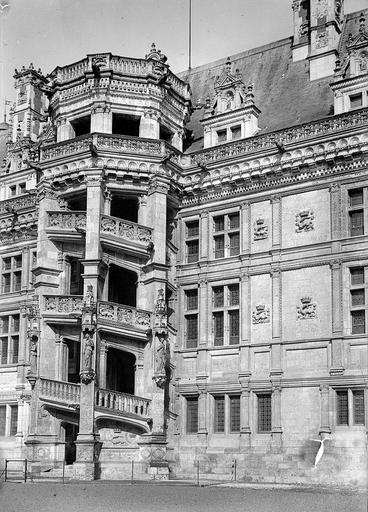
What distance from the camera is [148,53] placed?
115 feet

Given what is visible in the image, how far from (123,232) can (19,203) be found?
Result: 8667 millimetres

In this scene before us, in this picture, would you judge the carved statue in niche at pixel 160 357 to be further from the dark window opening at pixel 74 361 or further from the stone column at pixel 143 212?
the stone column at pixel 143 212

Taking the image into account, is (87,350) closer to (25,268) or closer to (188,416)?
(188,416)

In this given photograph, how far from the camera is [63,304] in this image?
32000mm

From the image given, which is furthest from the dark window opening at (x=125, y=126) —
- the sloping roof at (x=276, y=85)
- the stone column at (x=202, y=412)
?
the stone column at (x=202, y=412)

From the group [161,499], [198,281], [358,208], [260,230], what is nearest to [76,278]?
[198,281]

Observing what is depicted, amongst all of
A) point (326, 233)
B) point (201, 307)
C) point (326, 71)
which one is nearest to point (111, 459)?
point (201, 307)

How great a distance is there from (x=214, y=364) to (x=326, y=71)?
12.9m

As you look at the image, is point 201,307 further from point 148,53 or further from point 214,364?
point 148,53

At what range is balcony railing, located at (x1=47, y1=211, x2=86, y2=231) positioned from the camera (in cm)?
3266

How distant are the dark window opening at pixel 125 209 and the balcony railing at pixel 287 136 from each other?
10.9 feet

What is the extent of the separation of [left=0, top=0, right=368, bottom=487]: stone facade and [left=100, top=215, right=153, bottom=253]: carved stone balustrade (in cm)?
8

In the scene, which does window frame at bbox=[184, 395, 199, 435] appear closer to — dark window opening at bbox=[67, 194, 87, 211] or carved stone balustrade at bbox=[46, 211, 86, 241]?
carved stone balustrade at bbox=[46, 211, 86, 241]

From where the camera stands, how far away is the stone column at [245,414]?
99.5 ft
